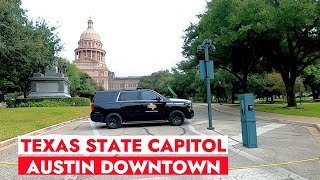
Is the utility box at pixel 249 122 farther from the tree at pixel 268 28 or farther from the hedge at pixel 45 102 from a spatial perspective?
the hedge at pixel 45 102

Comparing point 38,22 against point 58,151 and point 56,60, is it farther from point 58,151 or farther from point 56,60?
point 58,151

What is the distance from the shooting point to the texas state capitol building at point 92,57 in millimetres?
144000

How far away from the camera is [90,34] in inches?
5812

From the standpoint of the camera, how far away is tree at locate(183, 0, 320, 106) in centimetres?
1895

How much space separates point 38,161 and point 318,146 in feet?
25.0

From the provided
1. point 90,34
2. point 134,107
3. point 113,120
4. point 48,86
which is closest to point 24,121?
point 113,120

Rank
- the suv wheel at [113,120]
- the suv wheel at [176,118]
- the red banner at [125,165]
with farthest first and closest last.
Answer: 1. the suv wheel at [176,118]
2. the suv wheel at [113,120]
3. the red banner at [125,165]

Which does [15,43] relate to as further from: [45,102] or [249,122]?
[249,122]

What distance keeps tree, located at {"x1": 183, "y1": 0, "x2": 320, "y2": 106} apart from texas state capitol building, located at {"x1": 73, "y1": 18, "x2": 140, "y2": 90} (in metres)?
123

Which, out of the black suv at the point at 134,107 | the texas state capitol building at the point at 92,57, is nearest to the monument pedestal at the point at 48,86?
the black suv at the point at 134,107

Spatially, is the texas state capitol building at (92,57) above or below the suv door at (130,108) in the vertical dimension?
above

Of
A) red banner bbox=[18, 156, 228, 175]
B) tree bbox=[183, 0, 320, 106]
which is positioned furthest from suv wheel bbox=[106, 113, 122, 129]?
tree bbox=[183, 0, 320, 106]

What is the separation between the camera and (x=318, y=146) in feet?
27.9

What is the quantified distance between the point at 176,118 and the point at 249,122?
6306 mm
